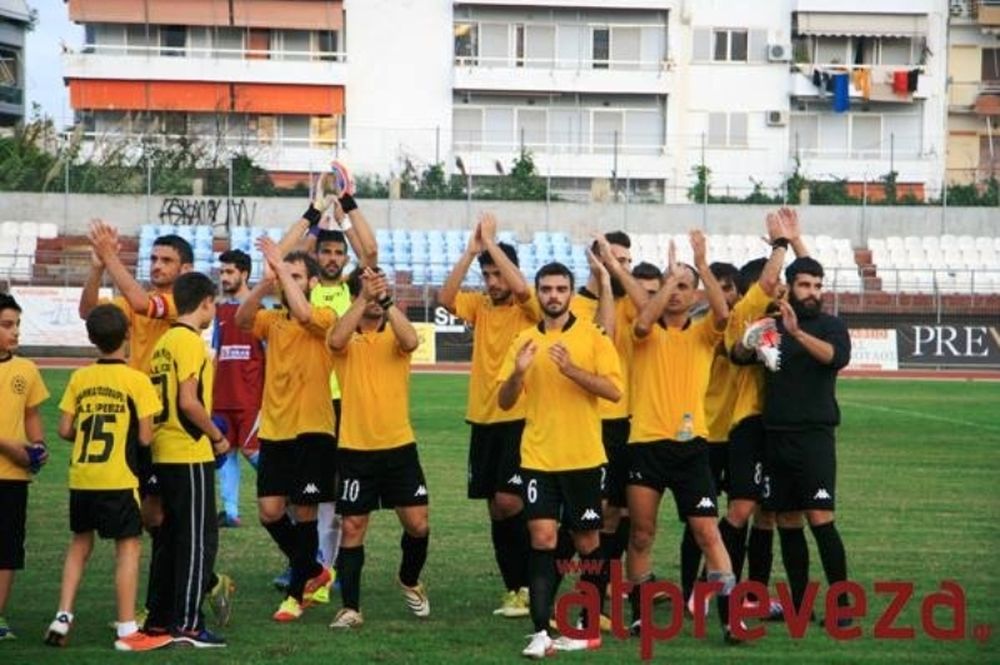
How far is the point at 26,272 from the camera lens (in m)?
44.6

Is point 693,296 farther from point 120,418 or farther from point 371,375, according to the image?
point 120,418

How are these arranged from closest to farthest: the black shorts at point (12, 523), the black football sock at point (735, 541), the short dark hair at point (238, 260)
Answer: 1. the black shorts at point (12, 523)
2. the black football sock at point (735, 541)
3. the short dark hair at point (238, 260)

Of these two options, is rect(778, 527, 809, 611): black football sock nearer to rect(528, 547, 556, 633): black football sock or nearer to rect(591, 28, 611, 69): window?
rect(528, 547, 556, 633): black football sock

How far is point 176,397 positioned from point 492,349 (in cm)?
230

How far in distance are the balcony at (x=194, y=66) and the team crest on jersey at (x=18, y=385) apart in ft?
172

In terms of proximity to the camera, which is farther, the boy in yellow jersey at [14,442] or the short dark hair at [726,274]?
the short dark hair at [726,274]

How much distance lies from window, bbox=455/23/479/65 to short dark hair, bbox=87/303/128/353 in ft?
176

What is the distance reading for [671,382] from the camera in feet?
38.1

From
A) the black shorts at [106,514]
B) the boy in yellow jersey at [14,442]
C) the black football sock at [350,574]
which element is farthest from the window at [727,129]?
the black shorts at [106,514]

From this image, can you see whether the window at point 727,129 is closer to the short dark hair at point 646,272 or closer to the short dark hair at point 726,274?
Answer: the short dark hair at point 726,274

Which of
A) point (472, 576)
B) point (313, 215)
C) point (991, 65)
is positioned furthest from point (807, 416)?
point (991, 65)

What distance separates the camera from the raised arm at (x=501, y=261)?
1189 centimetres

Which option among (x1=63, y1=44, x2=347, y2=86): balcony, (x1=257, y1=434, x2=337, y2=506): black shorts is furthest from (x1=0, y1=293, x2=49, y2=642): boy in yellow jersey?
(x1=63, y1=44, x2=347, y2=86): balcony

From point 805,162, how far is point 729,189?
1079 cm
